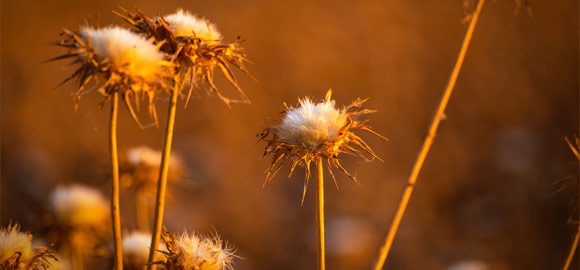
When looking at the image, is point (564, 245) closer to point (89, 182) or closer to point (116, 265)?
point (89, 182)

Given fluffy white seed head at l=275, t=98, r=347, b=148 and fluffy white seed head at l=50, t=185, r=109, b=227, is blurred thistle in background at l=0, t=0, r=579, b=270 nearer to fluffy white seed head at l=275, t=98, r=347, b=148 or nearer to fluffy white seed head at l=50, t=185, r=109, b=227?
fluffy white seed head at l=50, t=185, r=109, b=227

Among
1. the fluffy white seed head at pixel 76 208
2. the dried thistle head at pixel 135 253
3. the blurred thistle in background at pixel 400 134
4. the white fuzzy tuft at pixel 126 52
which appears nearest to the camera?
the white fuzzy tuft at pixel 126 52

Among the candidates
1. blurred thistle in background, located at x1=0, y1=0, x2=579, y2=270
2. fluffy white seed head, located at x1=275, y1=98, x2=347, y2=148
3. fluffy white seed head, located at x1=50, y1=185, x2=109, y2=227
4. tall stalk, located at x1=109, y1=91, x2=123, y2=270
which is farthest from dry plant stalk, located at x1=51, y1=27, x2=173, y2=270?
blurred thistle in background, located at x1=0, y1=0, x2=579, y2=270

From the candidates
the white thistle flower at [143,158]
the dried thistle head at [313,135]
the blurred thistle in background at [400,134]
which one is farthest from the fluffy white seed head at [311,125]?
the blurred thistle in background at [400,134]

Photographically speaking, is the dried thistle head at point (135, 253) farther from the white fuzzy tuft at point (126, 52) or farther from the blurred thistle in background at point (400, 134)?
the blurred thistle in background at point (400, 134)

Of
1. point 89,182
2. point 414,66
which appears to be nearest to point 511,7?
point 414,66

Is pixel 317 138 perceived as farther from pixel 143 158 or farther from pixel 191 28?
pixel 143 158

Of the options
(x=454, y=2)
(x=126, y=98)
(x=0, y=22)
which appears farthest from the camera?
(x=454, y=2)
